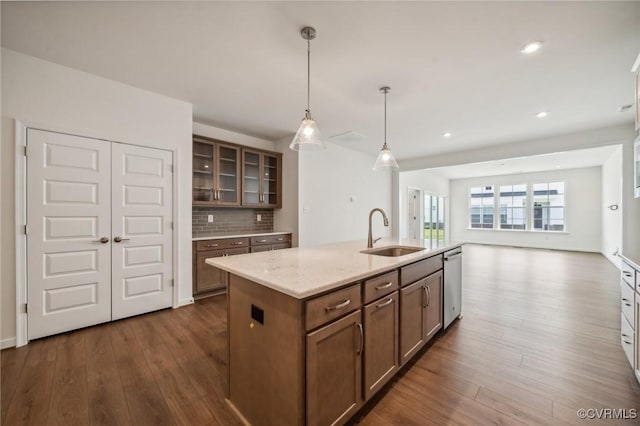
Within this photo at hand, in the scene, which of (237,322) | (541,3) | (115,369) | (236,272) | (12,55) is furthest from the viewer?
(12,55)

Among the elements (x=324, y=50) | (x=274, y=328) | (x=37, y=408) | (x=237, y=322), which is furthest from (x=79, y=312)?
(x=324, y=50)

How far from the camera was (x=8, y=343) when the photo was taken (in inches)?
91.4

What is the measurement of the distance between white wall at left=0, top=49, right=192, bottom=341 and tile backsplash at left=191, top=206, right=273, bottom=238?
0.73 metres

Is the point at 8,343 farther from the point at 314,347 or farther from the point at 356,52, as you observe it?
the point at 356,52

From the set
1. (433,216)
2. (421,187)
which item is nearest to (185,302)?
(421,187)

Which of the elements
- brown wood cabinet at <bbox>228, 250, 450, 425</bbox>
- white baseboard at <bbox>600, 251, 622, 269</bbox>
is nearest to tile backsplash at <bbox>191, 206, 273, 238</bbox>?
brown wood cabinet at <bbox>228, 250, 450, 425</bbox>

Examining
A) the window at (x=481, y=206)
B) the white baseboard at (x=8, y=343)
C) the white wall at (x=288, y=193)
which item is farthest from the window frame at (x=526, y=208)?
the white baseboard at (x=8, y=343)

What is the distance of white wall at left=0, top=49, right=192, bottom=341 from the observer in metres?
2.32

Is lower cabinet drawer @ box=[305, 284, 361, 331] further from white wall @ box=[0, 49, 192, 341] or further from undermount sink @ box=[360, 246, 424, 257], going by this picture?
white wall @ box=[0, 49, 192, 341]

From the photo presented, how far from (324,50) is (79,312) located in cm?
354

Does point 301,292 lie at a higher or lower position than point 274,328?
higher

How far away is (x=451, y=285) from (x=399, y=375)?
116 centimetres

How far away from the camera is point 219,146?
4.09 meters

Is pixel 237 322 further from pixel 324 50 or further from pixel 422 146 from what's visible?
pixel 422 146
